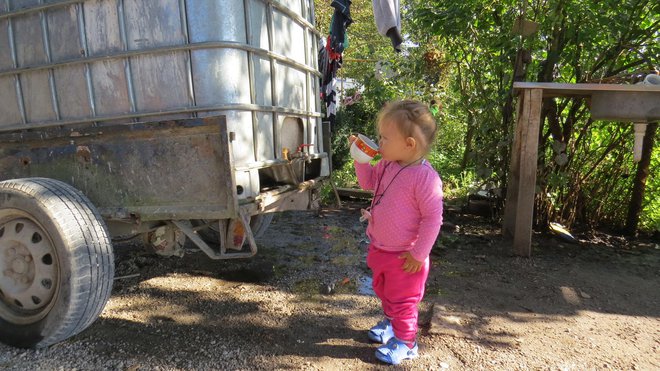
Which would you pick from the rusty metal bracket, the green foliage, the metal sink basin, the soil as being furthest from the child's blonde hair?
the green foliage

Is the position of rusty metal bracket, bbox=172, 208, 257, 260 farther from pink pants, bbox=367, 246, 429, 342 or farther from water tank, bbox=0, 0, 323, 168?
pink pants, bbox=367, 246, 429, 342

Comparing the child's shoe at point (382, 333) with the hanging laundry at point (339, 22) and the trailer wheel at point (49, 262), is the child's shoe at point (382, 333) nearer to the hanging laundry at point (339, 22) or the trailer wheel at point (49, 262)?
the trailer wheel at point (49, 262)

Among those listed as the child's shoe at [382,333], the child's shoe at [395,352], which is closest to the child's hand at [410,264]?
the child's shoe at [395,352]

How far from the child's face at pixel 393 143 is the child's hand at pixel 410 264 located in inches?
19.1

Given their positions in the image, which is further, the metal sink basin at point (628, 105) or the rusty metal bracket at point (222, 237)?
the metal sink basin at point (628, 105)

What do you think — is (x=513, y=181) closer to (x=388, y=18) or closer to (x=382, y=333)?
(x=388, y=18)

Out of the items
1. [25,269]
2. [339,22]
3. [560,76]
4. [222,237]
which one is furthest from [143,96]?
[560,76]

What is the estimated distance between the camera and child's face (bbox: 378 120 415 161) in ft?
7.03

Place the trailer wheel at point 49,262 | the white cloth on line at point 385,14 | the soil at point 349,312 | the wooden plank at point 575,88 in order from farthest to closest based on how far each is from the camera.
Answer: the white cloth on line at point 385,14
the wooden plank at point 575,88
the soil at point 349,312
the trailer wheel at point 49,262

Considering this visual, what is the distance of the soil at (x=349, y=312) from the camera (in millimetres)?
2346

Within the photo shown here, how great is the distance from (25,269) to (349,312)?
1929 mm

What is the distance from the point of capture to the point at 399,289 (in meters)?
2.24

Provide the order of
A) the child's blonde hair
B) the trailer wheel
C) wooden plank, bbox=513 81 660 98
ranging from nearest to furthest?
the child's blonde hair, the trailer wheel, wooden plank, bbox=513 81 660 98

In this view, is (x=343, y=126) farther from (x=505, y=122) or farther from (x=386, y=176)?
(x=386, y=176)
